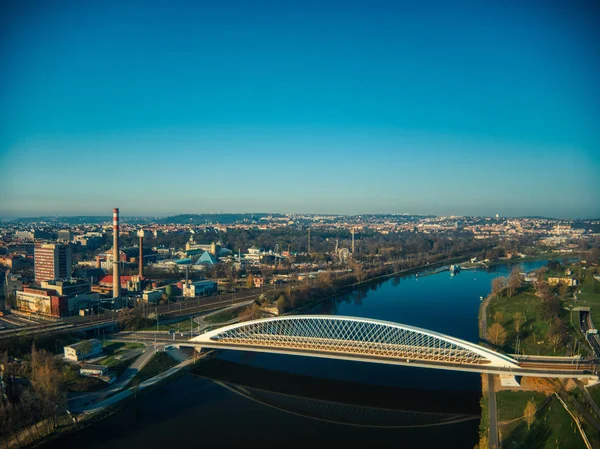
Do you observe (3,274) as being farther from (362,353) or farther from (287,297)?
(362,353)

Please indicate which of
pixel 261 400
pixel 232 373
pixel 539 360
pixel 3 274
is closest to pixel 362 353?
pixel 261 400

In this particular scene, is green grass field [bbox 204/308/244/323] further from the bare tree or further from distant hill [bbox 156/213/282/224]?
distant hill [bbox 156/213/282/224]

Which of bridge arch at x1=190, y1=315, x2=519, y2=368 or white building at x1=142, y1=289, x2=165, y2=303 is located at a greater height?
bridge arch at x1=190, y1=315, x2=519, y2=368

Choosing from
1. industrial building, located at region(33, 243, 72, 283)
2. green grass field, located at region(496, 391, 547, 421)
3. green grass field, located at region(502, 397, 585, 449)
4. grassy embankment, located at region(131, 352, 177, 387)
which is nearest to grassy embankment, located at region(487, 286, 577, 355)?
green grass field, located at region(496, 391, 547, 421)

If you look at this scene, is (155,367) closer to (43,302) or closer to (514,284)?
(43,302)

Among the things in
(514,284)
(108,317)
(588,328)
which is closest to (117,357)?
(108,317)

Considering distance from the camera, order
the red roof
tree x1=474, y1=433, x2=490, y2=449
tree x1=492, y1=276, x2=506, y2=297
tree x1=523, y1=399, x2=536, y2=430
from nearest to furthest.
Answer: tree x1=474, y1=433, x2=490, y2=449, tree x1=523, y1=399, x2=536, y2=430, tree x1=492, y1=276, x2=506, y2=297, the red roof
